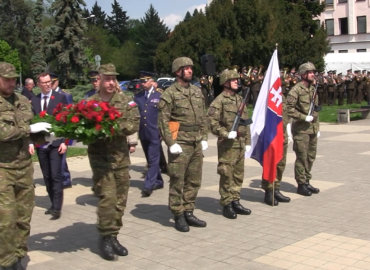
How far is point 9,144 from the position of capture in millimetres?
5266

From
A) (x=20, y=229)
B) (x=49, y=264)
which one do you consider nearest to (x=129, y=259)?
(x=49, y=264)

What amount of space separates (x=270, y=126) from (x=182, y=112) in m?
1.92

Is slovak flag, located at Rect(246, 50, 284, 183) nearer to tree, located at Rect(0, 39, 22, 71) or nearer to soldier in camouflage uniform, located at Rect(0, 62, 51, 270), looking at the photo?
soldier in camouflage uniform, located at Rect(0, 62, 51, 270)

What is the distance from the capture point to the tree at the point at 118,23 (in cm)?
12162

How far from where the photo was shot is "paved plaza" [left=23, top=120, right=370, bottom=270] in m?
5.73

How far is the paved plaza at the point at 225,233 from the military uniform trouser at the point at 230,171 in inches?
13.6

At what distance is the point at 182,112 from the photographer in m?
6.91

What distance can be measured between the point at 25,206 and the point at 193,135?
7.84 feet

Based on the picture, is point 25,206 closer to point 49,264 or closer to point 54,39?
point 49,264

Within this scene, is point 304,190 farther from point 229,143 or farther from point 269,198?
point 229,143

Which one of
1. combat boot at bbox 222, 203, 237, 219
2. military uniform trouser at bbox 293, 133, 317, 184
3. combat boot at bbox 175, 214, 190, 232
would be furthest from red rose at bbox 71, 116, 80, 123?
military uniform trouser at bbox 293, 133, 317, 184

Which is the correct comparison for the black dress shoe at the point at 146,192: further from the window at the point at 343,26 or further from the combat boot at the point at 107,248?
the window at the point at 343,26

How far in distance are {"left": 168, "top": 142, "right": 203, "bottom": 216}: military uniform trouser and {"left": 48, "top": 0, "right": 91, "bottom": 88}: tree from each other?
2685 cm

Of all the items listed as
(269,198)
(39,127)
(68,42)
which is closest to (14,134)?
(39,127)
